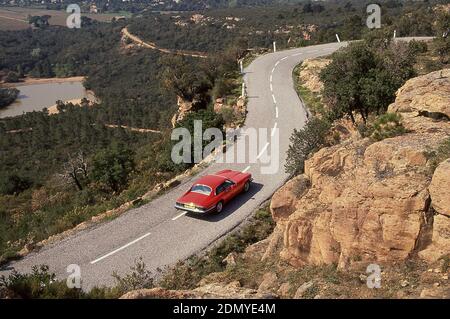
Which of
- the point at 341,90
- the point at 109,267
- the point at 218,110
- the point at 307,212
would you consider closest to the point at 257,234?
the point at 307,212

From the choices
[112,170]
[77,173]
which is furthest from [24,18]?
[112,170]

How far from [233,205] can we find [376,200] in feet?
25.6

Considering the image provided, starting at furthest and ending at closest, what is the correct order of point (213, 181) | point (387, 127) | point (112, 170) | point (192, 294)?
1. point (112, 170)
2. point (213, 181)
3. point (387, 127)
4. point (192, 294)

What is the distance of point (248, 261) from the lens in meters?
11.7

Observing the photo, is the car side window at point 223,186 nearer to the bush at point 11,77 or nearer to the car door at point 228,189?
the car door at point 228,189

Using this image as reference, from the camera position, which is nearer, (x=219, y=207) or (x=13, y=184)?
(x=219, y=207)

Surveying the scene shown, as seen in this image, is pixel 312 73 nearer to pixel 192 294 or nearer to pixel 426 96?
pixel 426 96

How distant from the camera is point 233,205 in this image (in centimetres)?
1590

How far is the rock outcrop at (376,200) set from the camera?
26.9 feet

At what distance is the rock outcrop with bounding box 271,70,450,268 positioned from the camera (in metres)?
8.19

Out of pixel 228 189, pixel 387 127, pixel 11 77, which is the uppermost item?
pixel 11 77

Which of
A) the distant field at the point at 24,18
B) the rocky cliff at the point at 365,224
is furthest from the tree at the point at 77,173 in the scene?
the distant field at the point at 24,18

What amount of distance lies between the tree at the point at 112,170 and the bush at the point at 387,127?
50.3ft
